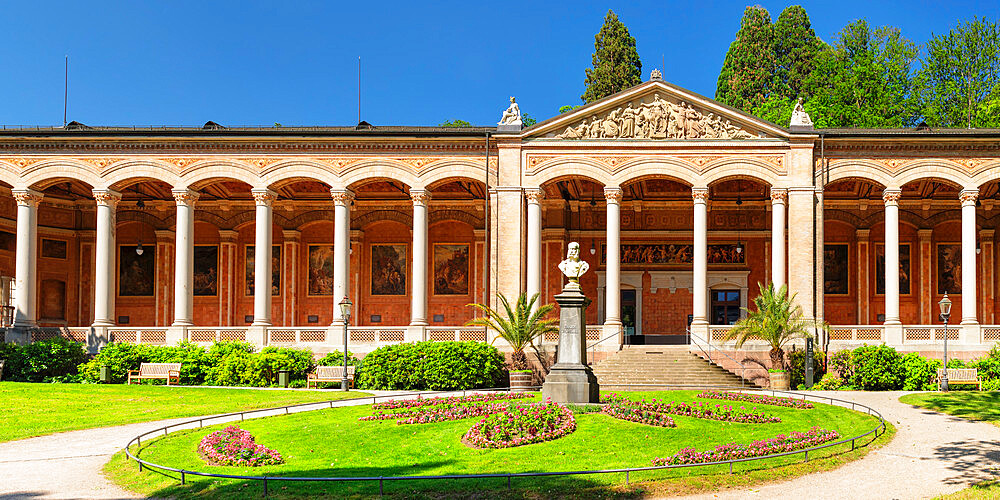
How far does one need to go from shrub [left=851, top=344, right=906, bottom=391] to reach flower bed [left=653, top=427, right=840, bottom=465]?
15.0 m

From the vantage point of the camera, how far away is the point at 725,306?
43.2m

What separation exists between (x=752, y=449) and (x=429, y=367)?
17.2m

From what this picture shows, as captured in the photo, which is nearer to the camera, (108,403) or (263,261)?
(108,403)

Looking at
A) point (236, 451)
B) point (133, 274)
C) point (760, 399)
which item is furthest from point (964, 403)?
point (133, 274)

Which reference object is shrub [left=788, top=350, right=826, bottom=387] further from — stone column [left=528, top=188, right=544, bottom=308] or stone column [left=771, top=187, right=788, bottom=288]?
stone column [left=528, top=188, right=544, bottom=308]

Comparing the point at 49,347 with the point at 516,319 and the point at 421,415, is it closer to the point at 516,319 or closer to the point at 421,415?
the point at 516,319

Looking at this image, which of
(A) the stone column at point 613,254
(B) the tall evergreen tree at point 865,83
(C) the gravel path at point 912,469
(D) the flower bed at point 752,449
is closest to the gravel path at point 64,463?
(D) the flower bed at point 752,449

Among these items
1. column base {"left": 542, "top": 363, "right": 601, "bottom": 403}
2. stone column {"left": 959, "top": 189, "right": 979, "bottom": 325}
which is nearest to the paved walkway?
column base {"left": 542, "top": 363, "right": 601, "bottom": 403}

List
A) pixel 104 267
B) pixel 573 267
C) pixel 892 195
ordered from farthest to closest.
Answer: pixel 104 267 < pixel 892 195 < pixel 573 267

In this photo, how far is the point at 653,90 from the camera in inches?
1421

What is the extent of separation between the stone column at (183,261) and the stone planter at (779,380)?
22.7 meters

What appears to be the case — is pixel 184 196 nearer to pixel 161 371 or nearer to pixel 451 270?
pixel 161 371

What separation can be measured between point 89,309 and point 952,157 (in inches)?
1535


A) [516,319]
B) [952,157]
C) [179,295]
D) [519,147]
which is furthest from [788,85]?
[179,295]
